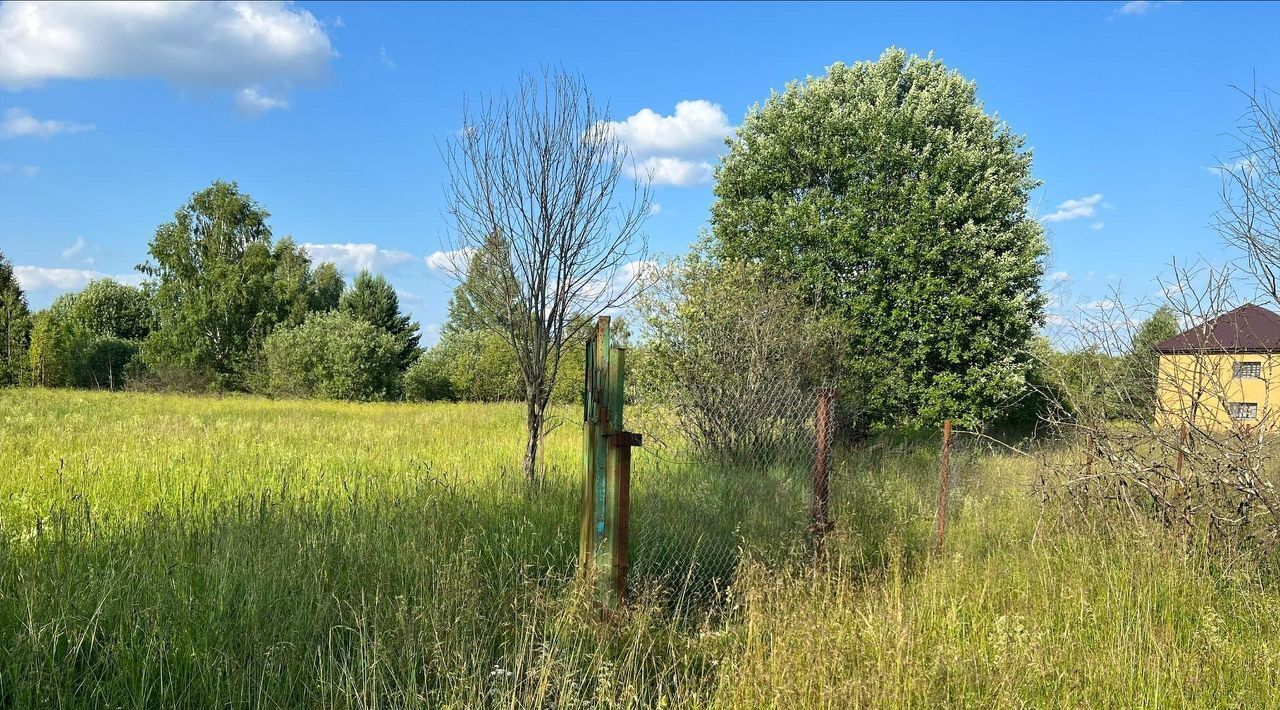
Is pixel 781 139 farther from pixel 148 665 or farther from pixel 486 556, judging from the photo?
pixel 148 665

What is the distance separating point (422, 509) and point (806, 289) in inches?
356

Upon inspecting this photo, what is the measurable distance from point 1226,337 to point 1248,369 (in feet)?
1.58

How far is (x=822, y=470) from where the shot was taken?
5.71 metres

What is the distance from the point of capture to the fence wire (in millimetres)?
5301

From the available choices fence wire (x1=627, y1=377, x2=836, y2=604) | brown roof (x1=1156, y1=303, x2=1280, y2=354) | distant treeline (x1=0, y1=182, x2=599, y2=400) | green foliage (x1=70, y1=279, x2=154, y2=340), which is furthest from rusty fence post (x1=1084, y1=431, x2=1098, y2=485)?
green foliage (x1=70, y1=279, x2=154, y2=340)

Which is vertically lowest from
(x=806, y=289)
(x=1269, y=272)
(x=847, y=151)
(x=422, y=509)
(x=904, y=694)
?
(x=904, y=694)

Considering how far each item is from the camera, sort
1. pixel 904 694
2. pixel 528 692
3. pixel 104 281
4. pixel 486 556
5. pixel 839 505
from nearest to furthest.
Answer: pixel 528 692
pixel 904 694
pixel 486 556
pixel 839 505
pixel 104 281

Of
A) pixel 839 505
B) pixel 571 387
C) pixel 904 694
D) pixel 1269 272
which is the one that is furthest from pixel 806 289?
pixel 571 387

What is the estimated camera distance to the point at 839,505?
6.70 meters

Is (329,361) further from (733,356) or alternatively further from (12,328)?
(733,356)

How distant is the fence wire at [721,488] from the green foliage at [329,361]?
24.6 m

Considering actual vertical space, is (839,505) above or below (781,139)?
below

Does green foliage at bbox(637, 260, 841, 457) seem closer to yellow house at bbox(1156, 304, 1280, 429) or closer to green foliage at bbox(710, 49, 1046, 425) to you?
green foliage at bbox(710, 49, 1046, 425)

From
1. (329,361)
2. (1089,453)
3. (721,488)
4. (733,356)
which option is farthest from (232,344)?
(1089,453)
